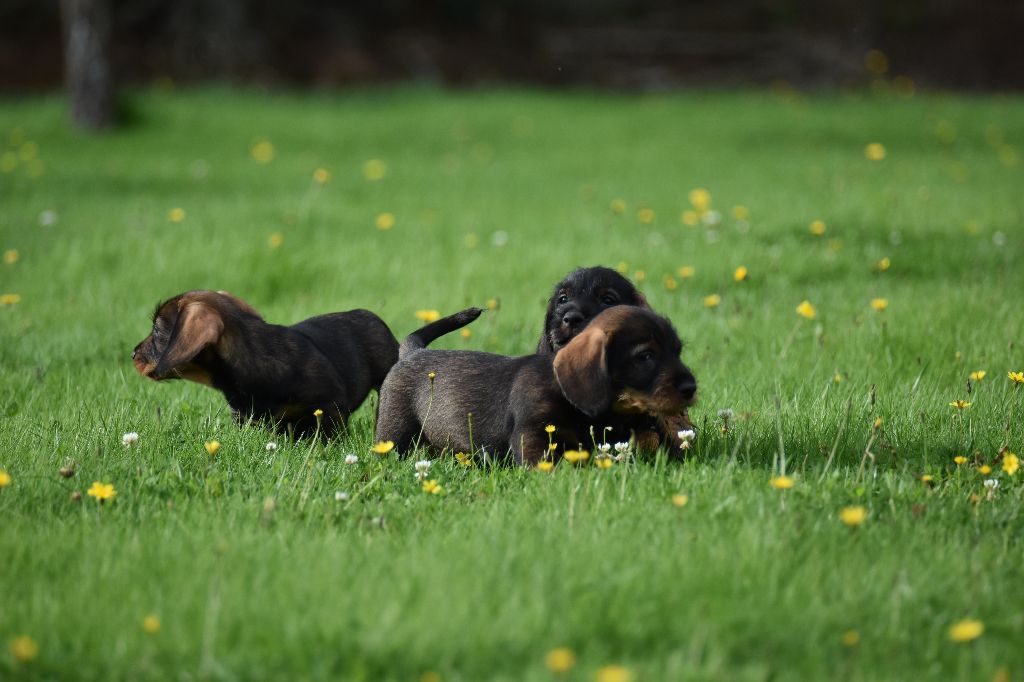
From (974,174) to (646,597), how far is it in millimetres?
10063

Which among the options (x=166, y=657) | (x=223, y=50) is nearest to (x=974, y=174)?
(x=166, y=657)

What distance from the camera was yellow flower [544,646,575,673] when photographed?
2.53 meters

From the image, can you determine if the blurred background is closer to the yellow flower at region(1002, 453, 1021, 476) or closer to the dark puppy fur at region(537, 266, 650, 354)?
the dark puppy fur at region(537, 266, 650, 354)

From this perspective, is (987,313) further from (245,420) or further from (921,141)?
(921,141)

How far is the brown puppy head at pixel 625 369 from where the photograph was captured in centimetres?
411

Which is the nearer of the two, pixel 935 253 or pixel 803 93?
pixel 935 253

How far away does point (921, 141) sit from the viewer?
14.6 m

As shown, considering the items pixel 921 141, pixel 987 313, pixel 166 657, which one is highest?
pixel 921 141

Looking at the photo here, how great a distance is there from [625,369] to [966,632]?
169 centimetres

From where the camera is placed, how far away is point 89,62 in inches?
560

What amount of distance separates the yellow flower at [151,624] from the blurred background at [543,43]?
1717 cm

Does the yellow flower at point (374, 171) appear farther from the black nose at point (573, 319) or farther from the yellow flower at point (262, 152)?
the black nose at point (573, 319)

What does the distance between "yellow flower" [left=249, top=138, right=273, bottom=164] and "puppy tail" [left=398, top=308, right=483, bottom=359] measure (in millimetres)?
8195

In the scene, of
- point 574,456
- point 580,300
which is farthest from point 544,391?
point 580,300
